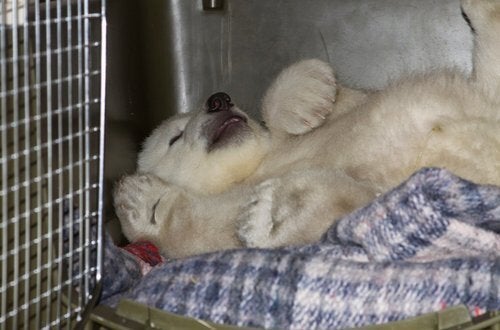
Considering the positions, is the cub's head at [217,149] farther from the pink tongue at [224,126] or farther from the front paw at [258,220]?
the front paw at [258,220]

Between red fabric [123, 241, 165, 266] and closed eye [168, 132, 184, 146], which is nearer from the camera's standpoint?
red fabric [123, 241, 165, 266]

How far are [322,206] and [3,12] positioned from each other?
558 mm

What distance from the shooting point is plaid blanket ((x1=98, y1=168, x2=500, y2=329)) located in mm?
995

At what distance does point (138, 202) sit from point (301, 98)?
0.37 metres

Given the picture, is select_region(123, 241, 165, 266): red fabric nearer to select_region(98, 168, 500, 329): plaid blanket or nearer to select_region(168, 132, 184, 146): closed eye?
select_region(168, 132, 184, 146): closed eye

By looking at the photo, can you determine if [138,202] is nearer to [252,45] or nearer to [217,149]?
[217,149]

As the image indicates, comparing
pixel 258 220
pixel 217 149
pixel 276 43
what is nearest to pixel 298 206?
pixel 258 220

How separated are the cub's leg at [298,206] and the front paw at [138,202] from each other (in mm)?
276

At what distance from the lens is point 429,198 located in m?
1.02

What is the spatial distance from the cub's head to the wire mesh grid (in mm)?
481

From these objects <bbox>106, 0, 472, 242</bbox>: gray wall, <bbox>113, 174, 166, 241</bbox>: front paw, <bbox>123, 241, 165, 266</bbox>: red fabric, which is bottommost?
<bbox>123, 241, 165, 266</bbox>: red fabric

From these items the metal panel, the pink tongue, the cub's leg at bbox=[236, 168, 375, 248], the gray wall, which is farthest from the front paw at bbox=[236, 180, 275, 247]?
the metal panel

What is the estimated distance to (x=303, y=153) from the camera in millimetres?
1585

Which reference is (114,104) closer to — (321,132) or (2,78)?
(321,132)
